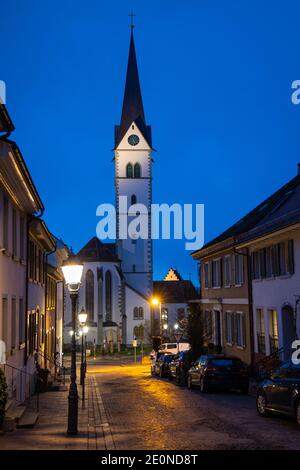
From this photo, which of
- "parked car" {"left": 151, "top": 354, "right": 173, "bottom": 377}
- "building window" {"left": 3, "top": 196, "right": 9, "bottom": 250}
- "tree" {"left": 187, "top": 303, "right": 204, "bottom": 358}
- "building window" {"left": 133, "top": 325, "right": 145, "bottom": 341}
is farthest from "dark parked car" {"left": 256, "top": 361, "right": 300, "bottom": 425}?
"building window" {"left": 133, "top": 325, "right": 145, "bottom": 341}

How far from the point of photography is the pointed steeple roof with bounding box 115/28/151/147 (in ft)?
262

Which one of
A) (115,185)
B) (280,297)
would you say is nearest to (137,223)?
(115,185)

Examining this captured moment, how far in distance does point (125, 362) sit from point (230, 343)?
2444 centimetres

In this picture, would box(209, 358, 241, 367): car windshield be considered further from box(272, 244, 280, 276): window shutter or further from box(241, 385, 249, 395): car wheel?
box(272, 244, 280, 276): window shutter

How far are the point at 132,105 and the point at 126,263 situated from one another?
20.5 metres

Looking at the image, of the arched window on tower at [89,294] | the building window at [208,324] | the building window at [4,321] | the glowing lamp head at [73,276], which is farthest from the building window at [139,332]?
the glowing lamp head at [73,276]

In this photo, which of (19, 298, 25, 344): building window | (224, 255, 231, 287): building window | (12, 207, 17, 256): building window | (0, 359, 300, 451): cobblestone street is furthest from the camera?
(224, 255, 231, 287): building window

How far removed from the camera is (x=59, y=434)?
1258 centimetres

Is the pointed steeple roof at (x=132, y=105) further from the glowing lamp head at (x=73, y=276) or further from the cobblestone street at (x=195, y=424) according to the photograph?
the glowing lamp head at (x=73, y=276)

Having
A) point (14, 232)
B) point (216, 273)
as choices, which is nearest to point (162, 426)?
point (14, 232)

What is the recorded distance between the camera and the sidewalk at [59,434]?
36.2 ft

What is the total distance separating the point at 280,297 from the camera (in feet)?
81.6

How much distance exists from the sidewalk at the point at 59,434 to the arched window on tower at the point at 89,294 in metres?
55.1

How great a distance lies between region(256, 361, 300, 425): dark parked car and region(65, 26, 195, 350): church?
5556cm
